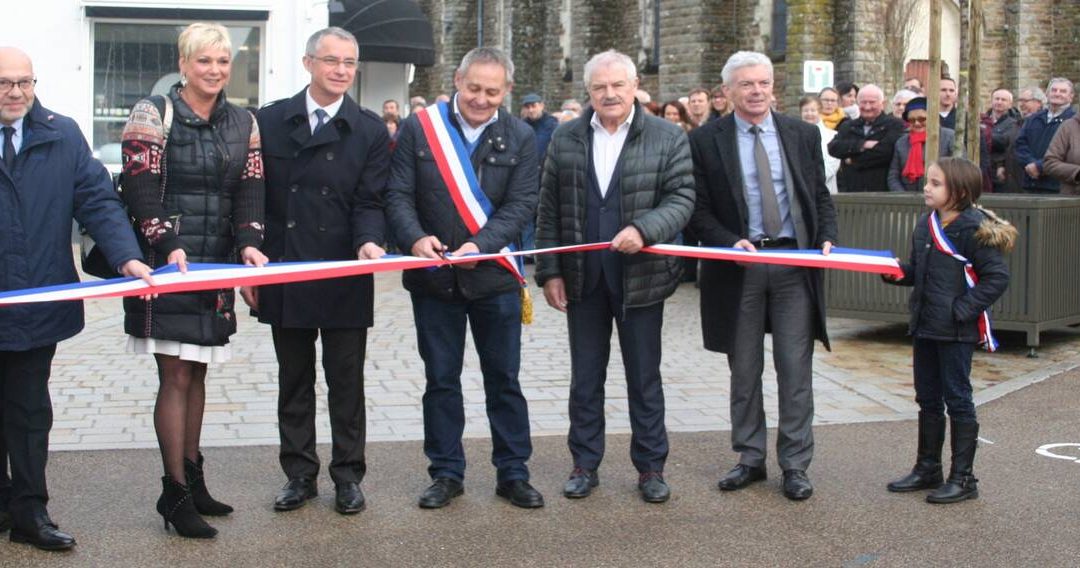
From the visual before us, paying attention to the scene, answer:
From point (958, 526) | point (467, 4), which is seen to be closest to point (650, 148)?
point (958, 526)

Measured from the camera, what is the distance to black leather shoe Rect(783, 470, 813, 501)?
734 centimetres

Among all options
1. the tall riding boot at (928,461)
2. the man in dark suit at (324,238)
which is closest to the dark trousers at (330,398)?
the man in dark suit at (324,238)

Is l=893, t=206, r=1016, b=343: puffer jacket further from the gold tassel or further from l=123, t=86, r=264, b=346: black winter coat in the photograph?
l=123, t=86, r=264, b=346: black winter coat

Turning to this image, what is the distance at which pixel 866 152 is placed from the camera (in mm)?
14164

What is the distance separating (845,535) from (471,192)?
7.37ft

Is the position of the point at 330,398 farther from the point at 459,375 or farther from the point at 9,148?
the point at 9,148

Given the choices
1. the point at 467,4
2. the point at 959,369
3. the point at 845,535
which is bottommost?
the point at 845,535

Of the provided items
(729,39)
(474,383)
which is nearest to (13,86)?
(474,383)

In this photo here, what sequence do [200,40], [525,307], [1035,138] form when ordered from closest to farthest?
1. [200,40]
2. [525,307]
3. [1035,138]

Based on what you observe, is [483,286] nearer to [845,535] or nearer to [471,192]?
[471,192]

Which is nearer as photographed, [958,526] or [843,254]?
[958,526]

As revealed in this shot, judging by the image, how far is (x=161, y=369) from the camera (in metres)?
6.66

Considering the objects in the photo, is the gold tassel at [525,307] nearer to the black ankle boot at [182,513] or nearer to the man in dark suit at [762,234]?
the man in dark suit at [762,234]

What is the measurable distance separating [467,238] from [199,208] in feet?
4.02
